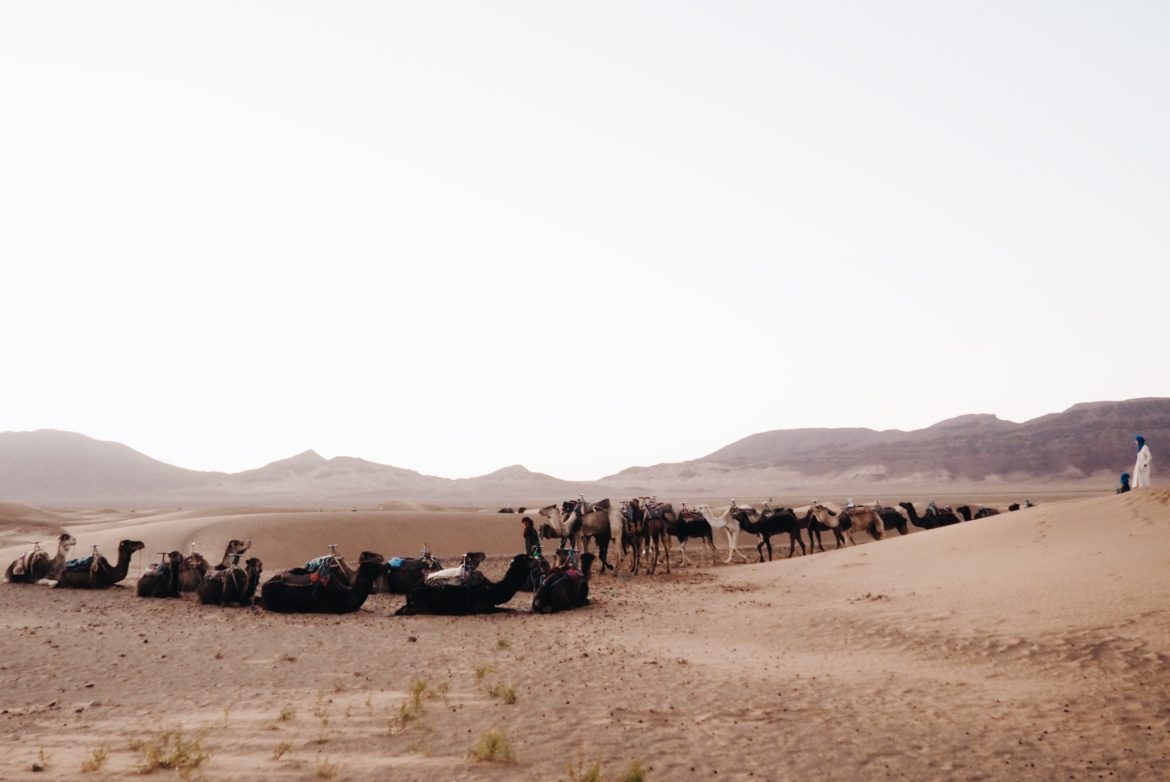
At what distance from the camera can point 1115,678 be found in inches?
376

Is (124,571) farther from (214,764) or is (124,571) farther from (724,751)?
(724,751)

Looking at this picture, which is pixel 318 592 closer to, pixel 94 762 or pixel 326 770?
pixel 94 762

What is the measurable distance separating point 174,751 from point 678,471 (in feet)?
561

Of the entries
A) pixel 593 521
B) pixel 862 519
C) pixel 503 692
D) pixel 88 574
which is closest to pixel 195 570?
pixel 88 574

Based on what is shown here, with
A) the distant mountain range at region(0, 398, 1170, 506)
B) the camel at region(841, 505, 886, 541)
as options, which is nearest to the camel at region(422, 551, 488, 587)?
the camel at region(841, 505, 886, 541)

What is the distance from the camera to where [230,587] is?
17.2 metres

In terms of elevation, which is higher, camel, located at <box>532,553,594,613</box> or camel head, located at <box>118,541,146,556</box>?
camel head, located at <box>118,541,146,556</box>

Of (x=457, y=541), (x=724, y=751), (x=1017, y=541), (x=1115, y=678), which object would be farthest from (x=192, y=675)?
(x=457, y=541)

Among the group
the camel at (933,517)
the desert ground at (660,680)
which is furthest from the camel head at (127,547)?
the camel at (933,517)

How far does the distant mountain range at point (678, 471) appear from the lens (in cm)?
12588

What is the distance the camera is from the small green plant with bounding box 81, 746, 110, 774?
21.5ft

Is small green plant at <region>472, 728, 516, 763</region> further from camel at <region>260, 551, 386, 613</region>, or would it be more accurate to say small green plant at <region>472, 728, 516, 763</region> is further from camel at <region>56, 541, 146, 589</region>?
camel at <region>56, 541, 146, 589</region>

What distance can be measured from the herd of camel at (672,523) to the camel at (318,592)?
4.59m

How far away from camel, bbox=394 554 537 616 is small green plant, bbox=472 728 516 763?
8758 mm
